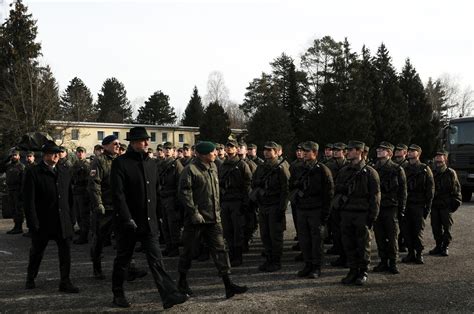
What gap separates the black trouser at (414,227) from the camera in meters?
8.59

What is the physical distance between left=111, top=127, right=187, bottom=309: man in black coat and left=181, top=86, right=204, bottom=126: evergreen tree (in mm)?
71815

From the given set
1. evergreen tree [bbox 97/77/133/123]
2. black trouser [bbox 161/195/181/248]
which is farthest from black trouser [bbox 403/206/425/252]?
evergreen tree [bbox 97/77/133/123]

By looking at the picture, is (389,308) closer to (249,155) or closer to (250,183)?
(250,183)

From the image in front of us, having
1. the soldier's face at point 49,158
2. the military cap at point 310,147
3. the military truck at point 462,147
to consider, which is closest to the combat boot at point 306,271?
the military cap at point 310,147

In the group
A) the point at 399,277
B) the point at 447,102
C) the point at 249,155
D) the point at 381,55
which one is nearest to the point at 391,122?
the point at 381,55

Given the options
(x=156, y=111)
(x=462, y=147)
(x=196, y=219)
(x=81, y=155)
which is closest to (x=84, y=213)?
(x=81, y=155)

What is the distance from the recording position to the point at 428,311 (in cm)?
589

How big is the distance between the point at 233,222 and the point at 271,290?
7.20 feet

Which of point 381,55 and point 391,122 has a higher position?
point 381,55

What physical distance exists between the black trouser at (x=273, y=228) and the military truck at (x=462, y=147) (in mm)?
13464

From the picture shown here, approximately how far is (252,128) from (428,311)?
142 feet

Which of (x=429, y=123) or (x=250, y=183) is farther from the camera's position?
(x=429, y=123)

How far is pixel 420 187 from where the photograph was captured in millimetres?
8805

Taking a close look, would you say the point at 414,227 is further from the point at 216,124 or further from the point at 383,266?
the point at 216,124
